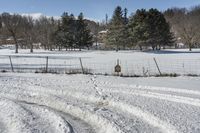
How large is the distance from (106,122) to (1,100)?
185 inches

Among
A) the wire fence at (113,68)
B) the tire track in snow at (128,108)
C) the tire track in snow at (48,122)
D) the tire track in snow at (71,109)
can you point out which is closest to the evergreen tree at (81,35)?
the wire fence at (113,68)

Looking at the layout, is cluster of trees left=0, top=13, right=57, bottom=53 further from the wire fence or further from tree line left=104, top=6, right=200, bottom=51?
the wire fence

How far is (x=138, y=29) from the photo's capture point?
6800cm

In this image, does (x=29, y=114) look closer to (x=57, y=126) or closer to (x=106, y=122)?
(x=57, y=126)

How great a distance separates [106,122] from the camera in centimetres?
877

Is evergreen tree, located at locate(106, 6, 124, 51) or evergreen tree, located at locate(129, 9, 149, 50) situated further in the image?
evergreen tree, located at locate(106, 6, 124, 51)

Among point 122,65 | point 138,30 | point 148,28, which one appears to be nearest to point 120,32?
point 138,30

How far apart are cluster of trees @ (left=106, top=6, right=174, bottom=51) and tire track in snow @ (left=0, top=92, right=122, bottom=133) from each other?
56.2 m

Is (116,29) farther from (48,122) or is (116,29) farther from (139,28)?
(48,122)

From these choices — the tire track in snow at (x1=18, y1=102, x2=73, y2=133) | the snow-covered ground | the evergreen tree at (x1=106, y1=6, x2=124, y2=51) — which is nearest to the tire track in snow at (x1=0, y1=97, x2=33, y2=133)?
the tire track in snow at (x1=18, y1=102, x2=73, y2=133)

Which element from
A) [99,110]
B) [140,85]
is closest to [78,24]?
[140,85]

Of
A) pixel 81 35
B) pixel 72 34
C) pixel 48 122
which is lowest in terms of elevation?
pixel 48 122

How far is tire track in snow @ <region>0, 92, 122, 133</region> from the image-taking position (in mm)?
8453

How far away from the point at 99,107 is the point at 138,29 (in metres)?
58.3
